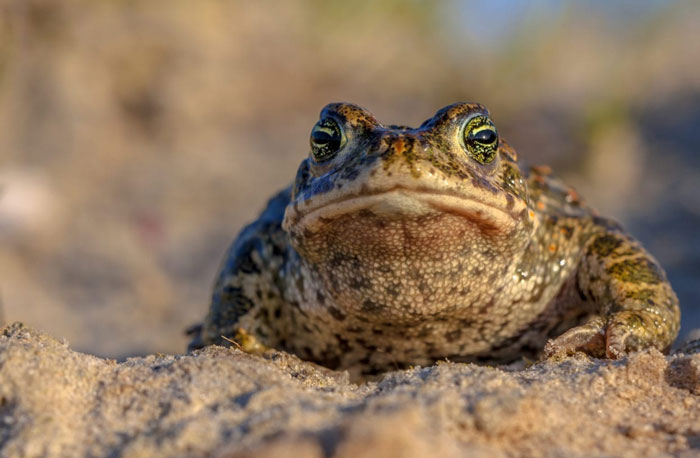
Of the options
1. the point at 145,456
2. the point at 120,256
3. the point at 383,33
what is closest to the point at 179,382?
the point at 145,456

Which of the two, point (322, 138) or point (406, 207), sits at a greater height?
point (322, 138)

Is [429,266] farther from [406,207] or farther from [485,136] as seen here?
[485,136]

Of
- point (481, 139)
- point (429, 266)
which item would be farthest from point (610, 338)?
point (481, 139)

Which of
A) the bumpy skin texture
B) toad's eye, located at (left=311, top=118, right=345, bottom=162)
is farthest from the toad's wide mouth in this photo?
toad's eye, located at (left=311, top=118, right=345, bottom=162)

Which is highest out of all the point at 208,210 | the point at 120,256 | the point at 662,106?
the point at 662,106

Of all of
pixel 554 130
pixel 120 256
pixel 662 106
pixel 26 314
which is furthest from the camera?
pixel 662 106

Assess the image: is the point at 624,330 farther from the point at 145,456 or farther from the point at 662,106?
the point at 662,106

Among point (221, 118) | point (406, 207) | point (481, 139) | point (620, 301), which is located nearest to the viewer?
point (406, 207)

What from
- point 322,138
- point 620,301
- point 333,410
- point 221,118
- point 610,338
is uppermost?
point 221,118
